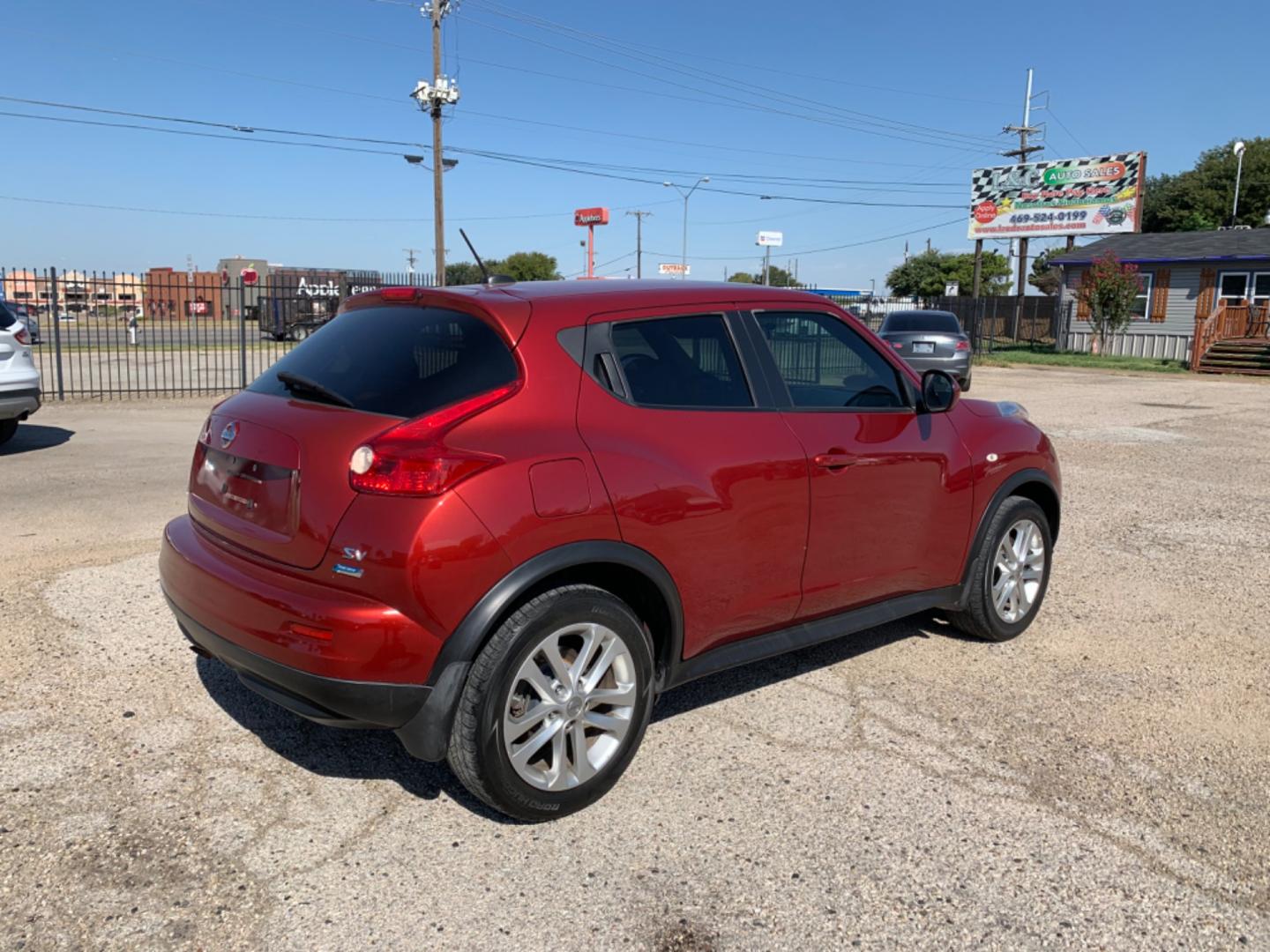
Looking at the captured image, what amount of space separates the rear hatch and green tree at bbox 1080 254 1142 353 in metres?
31.2

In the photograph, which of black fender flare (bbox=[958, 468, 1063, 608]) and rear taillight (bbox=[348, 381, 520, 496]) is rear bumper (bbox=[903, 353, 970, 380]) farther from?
rear taillight (bbox=[348, 381, 520, 496])

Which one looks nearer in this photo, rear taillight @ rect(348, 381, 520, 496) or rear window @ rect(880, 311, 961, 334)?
rear taillight @ rect(348, 381, 520, 496)

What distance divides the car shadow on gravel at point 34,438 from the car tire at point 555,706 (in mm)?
8672

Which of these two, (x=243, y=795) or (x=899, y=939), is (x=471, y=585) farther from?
(x=899, y=939)

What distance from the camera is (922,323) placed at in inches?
781

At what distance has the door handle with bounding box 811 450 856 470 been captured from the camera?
148 inches

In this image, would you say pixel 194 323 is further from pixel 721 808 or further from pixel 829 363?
pixel 721 808

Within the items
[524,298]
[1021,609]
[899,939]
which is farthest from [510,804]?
[1021,609]

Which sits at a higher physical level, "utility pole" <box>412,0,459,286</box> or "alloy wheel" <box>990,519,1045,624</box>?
"utility pole" <box>412,0,459,286</box>

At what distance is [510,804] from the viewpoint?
120 inches

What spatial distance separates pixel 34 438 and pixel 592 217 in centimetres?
3376

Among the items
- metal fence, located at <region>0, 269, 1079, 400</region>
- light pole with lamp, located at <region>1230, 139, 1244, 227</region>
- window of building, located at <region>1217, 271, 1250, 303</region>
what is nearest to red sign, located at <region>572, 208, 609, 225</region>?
metal fence, located at <region>0, 269, 1079, 400</region>

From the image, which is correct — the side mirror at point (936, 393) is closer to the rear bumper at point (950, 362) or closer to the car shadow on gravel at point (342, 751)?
the car shadow on gravel at point (342, 751)

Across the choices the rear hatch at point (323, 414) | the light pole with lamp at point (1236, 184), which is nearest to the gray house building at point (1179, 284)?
the light pole with lamp at point (1236, 184)
